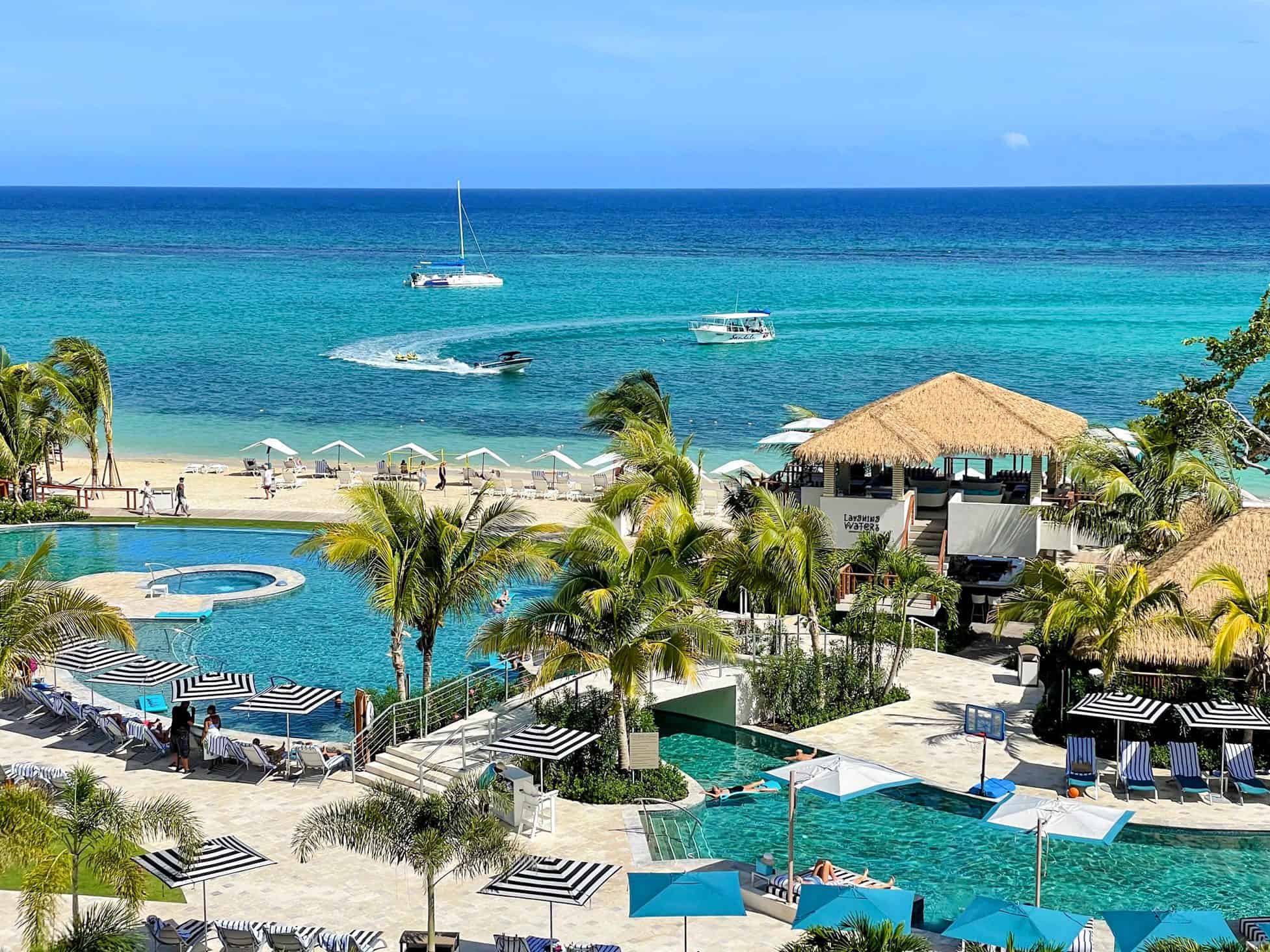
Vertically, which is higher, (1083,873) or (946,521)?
(946,521)

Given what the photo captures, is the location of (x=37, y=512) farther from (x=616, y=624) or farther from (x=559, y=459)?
(x=616, y=624)

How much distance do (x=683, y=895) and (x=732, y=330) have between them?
204ft

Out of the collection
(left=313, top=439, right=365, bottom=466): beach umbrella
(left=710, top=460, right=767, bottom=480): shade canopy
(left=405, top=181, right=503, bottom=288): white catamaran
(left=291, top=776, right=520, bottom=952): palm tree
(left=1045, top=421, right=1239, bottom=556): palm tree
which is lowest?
(left=313, top=439, right=365, bottom=466): beach umbrella

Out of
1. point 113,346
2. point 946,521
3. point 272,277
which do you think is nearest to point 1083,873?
point 946,521

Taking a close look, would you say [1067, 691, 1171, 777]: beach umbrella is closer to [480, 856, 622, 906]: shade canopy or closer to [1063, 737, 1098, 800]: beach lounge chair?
[1063, 737, 1098, 800]: beach lounge chair

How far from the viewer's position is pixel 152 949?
1413 centimetres

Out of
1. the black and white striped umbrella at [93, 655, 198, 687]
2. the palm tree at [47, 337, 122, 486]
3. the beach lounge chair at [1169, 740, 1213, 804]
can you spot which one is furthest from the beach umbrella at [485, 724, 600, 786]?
the palm tree at [47, 337, 122, 486]

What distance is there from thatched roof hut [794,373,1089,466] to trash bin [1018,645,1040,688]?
15.8 ft

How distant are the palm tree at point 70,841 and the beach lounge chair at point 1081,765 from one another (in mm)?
10804

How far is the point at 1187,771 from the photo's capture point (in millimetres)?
19125

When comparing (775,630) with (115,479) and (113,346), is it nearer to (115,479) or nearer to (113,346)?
(115,479)

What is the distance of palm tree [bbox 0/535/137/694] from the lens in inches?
714

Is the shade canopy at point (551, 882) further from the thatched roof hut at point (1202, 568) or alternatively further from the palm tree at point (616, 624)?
the thatched roof hut at point (1202, 568)

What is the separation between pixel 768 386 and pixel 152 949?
5101 cm
